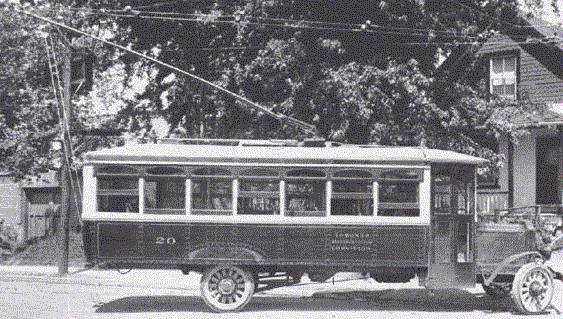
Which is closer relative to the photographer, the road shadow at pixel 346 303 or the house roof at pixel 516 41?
the road shadow at pixel 346 303

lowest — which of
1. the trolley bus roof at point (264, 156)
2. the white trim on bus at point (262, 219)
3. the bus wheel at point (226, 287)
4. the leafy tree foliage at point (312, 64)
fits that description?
the bus wheel at point (226, 287)

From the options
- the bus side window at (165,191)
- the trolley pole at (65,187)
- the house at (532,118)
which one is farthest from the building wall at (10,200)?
the bus side window at (165,191)

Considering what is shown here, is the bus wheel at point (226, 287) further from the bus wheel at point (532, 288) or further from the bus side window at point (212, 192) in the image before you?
the bus wheel at point (532, 288)

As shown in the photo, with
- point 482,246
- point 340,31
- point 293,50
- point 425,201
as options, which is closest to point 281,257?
point 425,201

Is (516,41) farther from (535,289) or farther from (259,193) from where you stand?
(259,193)

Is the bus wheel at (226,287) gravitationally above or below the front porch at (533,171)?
below

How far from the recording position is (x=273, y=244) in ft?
42.6

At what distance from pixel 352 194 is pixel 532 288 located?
10.8 feet

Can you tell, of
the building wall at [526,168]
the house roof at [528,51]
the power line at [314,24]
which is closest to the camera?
the power line at [314,24]

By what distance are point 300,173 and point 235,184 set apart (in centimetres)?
109

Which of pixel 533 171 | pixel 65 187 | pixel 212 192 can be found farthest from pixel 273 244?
pixel 533 171

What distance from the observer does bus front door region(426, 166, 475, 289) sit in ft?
42.5

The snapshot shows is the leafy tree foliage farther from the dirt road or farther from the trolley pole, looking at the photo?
the dirt road

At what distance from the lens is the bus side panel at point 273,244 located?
509 inches
